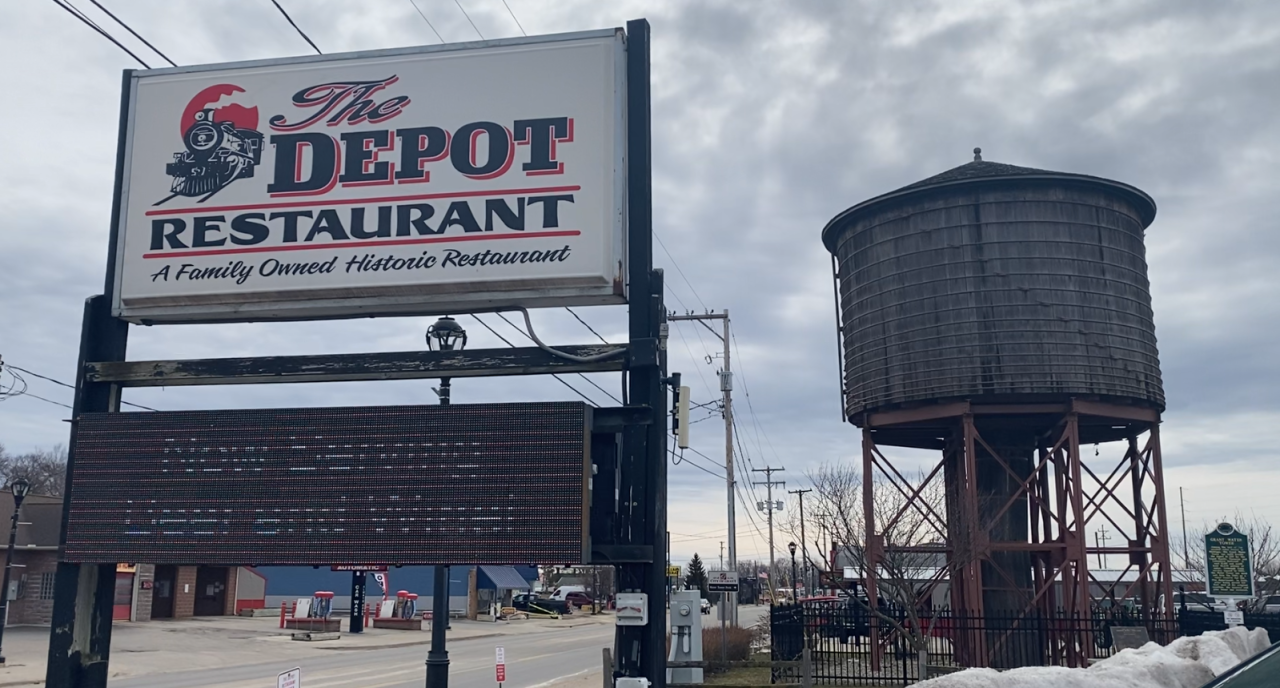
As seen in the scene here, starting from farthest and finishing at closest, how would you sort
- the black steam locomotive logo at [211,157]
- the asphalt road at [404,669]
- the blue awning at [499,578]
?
the blue awning at [499,578]
the asphalt road at [404,669]
the black steam locomotive logo at [211,157]

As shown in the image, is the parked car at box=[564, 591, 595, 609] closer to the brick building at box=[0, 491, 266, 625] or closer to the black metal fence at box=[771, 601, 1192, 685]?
the brick building at box=[0, 491, 266, 625]

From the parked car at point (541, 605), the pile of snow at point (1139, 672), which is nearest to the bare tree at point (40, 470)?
the parked car at point (541, 605)

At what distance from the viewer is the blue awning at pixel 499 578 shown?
58375 millimetres

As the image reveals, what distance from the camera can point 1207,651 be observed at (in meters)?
10.2

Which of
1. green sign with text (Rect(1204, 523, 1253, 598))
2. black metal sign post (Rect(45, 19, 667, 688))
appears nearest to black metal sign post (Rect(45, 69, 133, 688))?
black metal sign post (Rect(45, 19, 667, 688))

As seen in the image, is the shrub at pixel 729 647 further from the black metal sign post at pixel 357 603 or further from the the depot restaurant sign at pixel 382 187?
the black metal sign post at pixel 357 603

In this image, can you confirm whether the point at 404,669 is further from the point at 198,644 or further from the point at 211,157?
the point at 211,157

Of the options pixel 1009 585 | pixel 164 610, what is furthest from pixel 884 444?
pixel 164 610

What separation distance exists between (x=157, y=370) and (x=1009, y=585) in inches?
783

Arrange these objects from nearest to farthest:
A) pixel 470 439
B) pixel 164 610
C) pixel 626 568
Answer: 1. pixel 470 439
2. pixel 626 568
3. pixel 164 610

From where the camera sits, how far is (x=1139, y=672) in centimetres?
830

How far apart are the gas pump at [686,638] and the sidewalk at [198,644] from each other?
46.9 feet

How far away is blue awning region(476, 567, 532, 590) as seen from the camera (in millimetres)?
58375

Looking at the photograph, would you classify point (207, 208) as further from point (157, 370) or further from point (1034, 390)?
point (1034, 390)
